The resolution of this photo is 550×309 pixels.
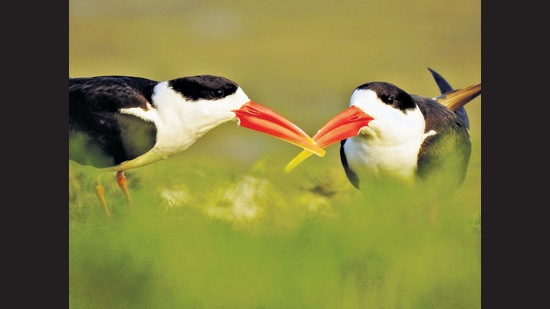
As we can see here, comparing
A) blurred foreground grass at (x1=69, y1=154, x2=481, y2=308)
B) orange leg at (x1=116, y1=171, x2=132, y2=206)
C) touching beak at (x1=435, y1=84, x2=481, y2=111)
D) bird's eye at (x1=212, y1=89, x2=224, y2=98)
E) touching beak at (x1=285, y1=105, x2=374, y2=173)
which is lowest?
blurred foreground grass at (x1=69, y1=154, x2=481, y2=308)

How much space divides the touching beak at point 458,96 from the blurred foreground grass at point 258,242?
1.47ft

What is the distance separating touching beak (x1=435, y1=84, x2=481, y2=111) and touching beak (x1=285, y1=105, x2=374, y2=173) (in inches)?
19.4

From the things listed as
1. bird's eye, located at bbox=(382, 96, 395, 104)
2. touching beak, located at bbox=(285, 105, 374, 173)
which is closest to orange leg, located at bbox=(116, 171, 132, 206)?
touching beak, located at bbox=(285, 105, 374, 173)

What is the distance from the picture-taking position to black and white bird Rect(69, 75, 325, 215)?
5172 mm

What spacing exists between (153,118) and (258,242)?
66cm

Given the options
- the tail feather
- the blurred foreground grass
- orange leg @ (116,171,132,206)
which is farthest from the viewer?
the tail feather

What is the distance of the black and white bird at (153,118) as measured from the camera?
204 inches

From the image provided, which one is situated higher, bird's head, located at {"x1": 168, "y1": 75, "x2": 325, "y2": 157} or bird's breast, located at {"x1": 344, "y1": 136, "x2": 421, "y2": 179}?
bird's head, located at {"x1": 168, "y1": 75, "x2": 325, "y2": 157}

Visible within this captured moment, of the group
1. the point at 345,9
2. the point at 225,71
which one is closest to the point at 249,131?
the point at 225,71

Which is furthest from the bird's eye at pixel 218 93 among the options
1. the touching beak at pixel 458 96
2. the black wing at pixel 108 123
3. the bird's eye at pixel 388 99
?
the touching beak at pixel 458 96

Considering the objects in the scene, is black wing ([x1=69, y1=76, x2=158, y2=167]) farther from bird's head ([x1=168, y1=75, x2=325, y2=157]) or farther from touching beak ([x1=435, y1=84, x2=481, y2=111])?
touching beak ([x1=435, y1=84, x2=481, y2=111])

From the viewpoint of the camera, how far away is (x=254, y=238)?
17.0ft

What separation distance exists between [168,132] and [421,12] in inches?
46.2

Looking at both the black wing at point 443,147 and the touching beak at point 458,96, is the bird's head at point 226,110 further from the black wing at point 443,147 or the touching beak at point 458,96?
the touching beak at point 458,96
